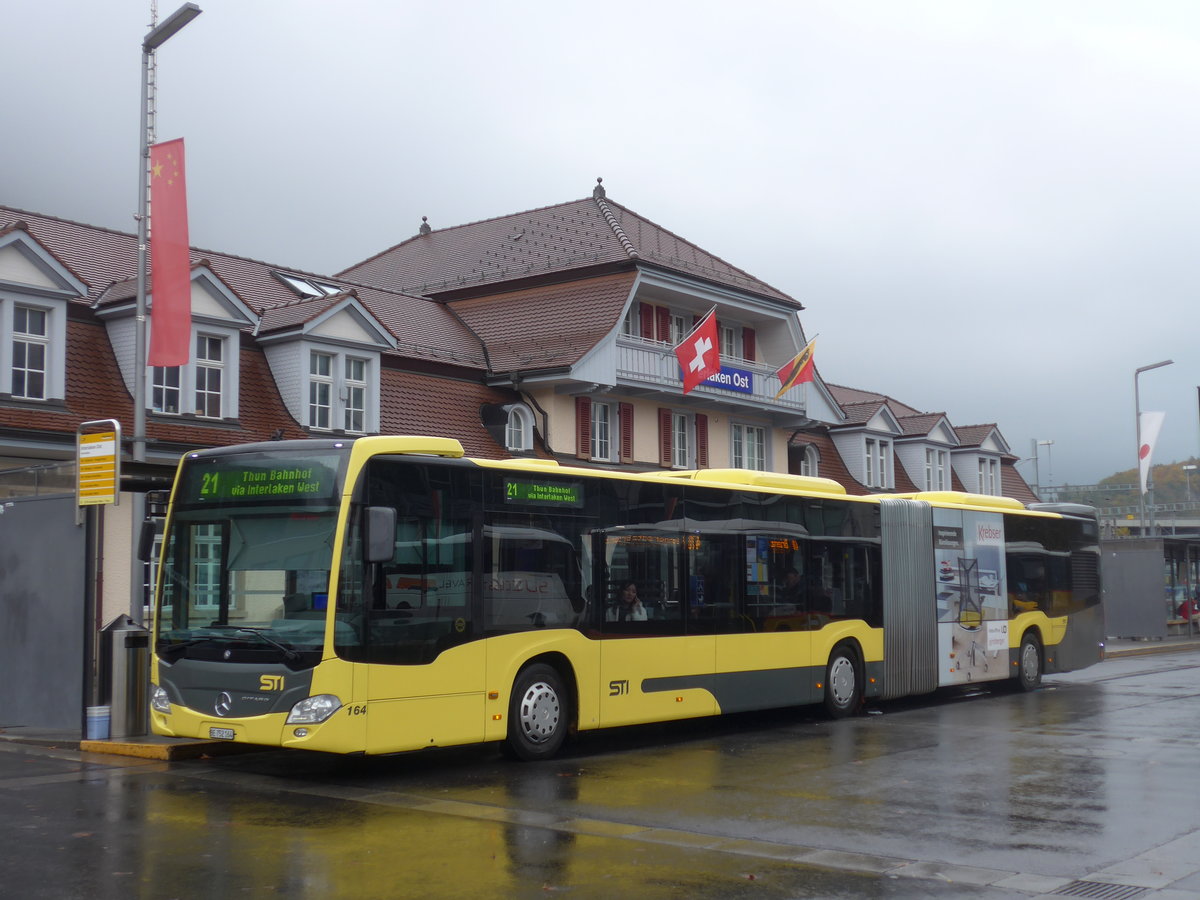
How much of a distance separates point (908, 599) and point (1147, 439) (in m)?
25.6

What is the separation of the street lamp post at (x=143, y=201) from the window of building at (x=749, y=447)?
22375 millimetres

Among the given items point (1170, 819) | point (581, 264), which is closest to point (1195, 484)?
point (581, 264)

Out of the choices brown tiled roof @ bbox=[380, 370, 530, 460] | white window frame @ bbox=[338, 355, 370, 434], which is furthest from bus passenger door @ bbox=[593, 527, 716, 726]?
white window frame @ bbox=[338, 355, 370, 434]

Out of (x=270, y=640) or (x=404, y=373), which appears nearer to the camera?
(x=270, y=640)

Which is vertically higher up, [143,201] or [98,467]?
[143,201]

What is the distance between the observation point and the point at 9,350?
2088 centimetres

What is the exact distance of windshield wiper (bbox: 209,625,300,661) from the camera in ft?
Result: 37.7

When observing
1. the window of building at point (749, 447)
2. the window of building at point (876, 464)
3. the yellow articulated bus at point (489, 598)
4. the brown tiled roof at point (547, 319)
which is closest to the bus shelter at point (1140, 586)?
the window of building at point (876, 464)

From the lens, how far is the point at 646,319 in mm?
34375

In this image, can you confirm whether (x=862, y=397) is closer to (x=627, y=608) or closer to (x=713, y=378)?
(x=713, y=378)

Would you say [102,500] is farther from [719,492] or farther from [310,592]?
[719,492]

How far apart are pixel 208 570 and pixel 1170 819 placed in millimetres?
8285

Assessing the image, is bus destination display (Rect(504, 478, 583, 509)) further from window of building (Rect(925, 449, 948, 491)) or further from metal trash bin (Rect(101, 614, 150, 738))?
window of building (Rect(925, 449, 948, 491))

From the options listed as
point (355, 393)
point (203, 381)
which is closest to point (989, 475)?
point (355, 393)
